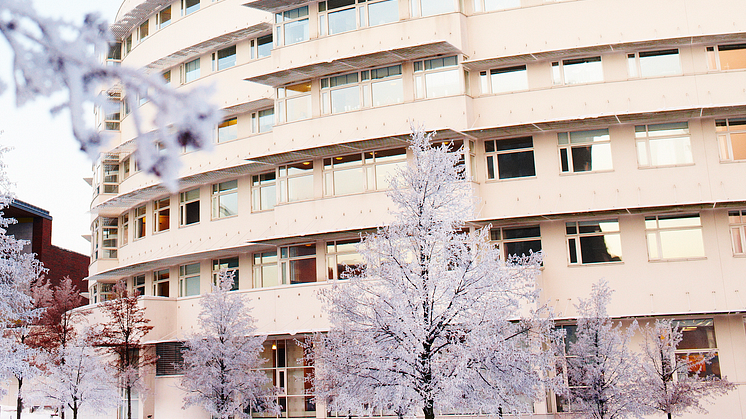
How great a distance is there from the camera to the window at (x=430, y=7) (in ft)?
93.6

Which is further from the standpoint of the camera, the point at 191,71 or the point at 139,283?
the point at 139,283

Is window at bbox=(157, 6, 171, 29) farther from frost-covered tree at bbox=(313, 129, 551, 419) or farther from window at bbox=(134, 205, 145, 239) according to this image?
frost-covered tree at bbox=(313, 129, 551, 419)

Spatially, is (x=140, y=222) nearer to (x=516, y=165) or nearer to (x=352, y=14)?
(x=352, y=14)

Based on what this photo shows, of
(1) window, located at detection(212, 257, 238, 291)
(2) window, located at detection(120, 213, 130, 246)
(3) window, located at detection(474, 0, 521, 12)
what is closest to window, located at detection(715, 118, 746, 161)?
(3) window, located at detection(474, 0, 521, 12)

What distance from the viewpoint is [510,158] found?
1102 inches

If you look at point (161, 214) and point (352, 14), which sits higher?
point (352, 14)

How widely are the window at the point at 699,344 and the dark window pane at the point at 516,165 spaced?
736 cm

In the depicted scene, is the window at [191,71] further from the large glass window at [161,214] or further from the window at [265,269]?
the window at [265,269]

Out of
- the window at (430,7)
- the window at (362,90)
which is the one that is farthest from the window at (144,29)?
the window at (430,7)

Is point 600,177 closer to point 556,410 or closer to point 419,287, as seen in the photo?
point 556,410

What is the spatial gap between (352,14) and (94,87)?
89.9 ft

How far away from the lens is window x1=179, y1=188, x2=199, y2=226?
35.5m

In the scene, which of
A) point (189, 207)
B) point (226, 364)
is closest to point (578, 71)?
point (226, 364)

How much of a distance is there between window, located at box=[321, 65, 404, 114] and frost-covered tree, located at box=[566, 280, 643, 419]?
11.2 metres
